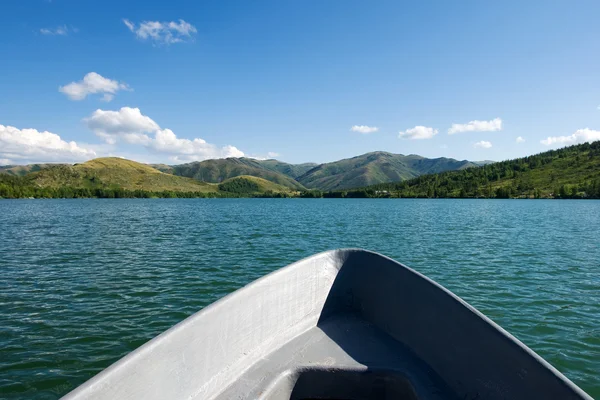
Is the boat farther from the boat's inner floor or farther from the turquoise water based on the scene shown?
the turquoise water

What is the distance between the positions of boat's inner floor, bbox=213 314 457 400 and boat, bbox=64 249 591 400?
16mm

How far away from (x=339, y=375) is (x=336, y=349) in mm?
739

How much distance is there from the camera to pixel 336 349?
5887 mm

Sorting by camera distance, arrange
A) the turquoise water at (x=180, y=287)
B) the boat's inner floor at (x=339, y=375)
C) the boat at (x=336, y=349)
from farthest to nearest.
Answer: the turquoise water at (x=180, y=287)
the boat's inner floor at (x=339, y=375)
the boat at (x=336, y=349)

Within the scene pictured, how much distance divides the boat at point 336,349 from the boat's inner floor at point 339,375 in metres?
0.02

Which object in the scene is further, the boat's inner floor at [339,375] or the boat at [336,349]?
the boat's inner floor at [339,375]

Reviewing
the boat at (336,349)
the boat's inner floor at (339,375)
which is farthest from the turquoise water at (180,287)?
the boat's inner floor at (339,375)

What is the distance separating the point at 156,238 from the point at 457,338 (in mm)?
31406

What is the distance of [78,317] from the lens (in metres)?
11.5

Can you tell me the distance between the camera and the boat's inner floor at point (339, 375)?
4705mm

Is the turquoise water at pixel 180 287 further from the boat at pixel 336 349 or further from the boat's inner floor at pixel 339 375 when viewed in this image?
the boat's inner floor at pixel 339 375

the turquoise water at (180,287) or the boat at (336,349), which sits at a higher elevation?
the boat at (336,349)

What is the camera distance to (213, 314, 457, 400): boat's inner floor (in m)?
4.70

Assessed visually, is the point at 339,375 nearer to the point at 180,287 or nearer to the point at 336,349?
the point at 336,349
